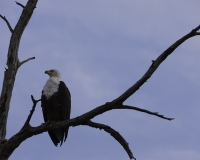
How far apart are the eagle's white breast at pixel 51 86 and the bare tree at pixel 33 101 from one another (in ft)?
4.64

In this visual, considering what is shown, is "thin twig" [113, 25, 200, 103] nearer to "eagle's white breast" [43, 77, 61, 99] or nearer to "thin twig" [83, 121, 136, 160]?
"thin twig" [83, 121, 136, 160]

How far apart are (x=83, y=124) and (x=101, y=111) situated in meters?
0.35

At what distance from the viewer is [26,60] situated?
7.59 meters

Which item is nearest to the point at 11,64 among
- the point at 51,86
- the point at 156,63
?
the point at 51,86

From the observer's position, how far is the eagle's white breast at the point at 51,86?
29.3 feet

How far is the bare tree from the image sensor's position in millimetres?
5570

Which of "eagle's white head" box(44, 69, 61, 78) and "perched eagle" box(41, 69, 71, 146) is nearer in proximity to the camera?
"perched eagle" box(41, 69, 71, 146)

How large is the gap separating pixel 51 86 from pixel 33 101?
3242mm

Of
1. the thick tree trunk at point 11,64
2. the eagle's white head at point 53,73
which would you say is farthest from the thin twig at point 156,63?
the eagle's white head at point 53,73

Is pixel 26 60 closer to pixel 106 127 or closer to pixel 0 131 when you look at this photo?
pixel 0 131

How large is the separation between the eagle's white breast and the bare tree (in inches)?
55.7

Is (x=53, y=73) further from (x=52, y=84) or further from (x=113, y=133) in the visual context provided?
(x=113, y=133)

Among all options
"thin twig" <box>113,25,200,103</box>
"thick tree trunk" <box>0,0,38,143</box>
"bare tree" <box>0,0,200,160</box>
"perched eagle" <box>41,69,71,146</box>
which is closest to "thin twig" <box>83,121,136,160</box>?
"bare tree" <box>0,0,200,160</box>

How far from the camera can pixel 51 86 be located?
9.09m
